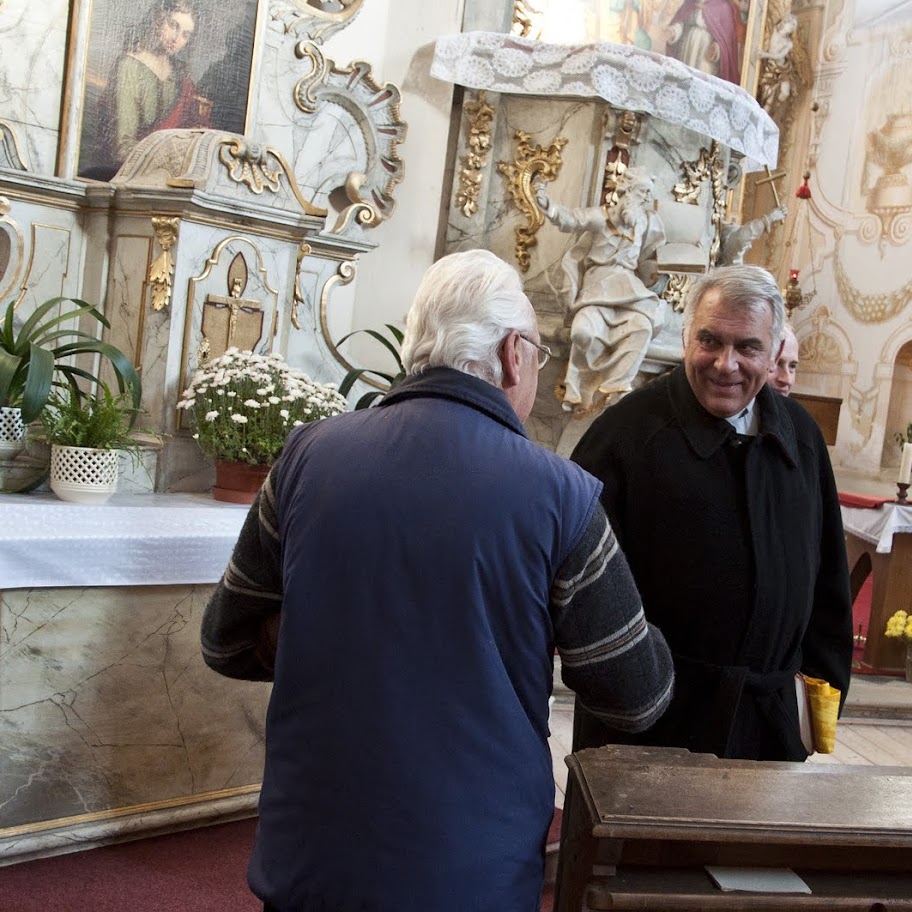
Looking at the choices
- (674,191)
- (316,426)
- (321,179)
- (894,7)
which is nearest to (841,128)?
(894,7)

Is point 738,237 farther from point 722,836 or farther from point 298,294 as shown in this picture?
point 722,836

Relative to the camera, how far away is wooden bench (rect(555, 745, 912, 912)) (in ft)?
5.49

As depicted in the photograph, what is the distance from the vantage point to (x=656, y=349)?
647 centimetres

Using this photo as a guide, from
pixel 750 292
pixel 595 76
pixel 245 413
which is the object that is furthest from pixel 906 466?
pixel 750 292

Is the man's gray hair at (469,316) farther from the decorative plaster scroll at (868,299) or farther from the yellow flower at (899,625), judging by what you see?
the decorative plaster scroll at (868,299)

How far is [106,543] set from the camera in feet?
10.3

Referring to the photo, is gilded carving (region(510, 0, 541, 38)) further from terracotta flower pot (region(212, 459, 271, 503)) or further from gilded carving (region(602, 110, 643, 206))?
terracotta flower pot (region(212, 459, 271, 503))

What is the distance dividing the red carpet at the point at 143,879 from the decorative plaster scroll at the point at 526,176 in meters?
3.99

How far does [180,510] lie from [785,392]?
1.83 meters

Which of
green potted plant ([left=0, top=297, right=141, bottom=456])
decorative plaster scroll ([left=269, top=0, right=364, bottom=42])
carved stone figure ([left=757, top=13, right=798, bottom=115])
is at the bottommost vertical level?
green potted plant ([left=0, top=297, right=141, bottom=456])

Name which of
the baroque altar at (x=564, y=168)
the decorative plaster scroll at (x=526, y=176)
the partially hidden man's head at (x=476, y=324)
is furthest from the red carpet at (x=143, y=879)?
the decorative plaster scroll at (x=526, y=176)

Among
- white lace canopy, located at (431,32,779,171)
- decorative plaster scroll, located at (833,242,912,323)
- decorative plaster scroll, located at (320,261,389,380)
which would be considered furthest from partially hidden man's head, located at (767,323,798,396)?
decorative plaster scroll, located at (833,242,912,323)

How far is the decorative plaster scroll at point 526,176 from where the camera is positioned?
A: 6508 millimetres

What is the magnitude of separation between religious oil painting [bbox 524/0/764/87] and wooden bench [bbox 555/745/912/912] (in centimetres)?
585
